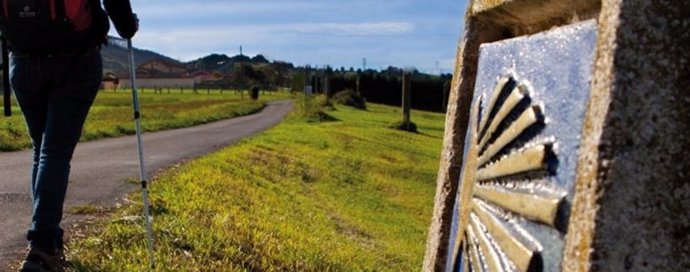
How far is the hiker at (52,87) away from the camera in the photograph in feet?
12.4

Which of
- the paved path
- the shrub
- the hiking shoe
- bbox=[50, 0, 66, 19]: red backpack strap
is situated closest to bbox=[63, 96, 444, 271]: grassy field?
the hiking shoe

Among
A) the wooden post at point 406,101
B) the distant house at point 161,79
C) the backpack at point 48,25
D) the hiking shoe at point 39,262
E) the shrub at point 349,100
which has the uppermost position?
the backpack at point 48,25

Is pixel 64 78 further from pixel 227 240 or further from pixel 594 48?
pixel 594 48

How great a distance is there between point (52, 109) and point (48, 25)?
0.40 metres

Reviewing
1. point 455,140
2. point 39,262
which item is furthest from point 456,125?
point 39,262

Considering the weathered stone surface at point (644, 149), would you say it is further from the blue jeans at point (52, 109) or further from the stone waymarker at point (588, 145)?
the blue jeans at point (52, 109)

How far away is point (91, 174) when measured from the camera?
940 cm

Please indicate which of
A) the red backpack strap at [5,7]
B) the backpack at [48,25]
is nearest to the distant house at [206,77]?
the backpack at [48,25]

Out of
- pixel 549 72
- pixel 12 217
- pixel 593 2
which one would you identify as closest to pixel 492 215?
pixel 549 72

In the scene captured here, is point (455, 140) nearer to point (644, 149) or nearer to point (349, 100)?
point (644, 149)

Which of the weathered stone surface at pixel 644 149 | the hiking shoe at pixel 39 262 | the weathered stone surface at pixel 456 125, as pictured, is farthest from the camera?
the hiking shoe at pixel 39 262

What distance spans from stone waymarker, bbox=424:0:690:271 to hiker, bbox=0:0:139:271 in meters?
2.48

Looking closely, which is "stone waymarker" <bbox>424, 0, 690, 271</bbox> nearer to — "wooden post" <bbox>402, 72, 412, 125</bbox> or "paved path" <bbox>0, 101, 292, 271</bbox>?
"paved path" <bbox>0, 101, 292, 271</bbox>

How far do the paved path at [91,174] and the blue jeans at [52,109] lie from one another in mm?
984
